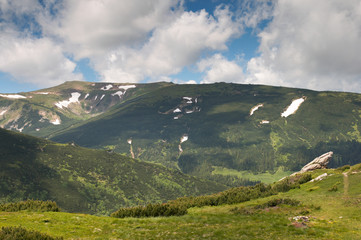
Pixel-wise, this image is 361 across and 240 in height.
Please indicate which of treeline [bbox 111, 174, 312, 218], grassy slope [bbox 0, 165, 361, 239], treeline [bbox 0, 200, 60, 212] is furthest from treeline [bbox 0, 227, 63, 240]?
treeline [bbox 111, 174, 312, 218]

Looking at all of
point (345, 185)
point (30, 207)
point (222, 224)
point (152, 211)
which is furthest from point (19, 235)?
point (345, 185)

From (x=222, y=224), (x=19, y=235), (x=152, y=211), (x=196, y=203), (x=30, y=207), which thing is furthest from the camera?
(x=196, y=203)

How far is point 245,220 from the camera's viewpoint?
3244 cm

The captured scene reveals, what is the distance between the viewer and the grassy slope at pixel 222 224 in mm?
25625

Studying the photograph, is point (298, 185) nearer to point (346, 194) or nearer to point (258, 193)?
point (258, 193)

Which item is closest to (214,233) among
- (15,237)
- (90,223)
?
(90,223)

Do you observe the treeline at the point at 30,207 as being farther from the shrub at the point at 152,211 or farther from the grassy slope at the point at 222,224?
the shrub at the point at 152,211

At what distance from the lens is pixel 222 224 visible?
31125 millimetres

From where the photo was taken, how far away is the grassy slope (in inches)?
1009

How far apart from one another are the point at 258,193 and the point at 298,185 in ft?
35.2

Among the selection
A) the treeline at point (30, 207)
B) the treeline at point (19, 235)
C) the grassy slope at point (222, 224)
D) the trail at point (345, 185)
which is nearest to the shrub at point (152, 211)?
the grassy slope at point (222, 224)

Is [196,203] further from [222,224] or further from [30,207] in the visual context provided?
[30,207]

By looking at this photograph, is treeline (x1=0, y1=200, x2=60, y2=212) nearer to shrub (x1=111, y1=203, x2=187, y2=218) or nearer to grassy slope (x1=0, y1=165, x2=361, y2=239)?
grassy slope (x1=0, y1=165, x2=361, y2=239)

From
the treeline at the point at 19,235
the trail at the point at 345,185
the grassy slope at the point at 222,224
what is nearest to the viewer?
the treeline at the point at 19,235
